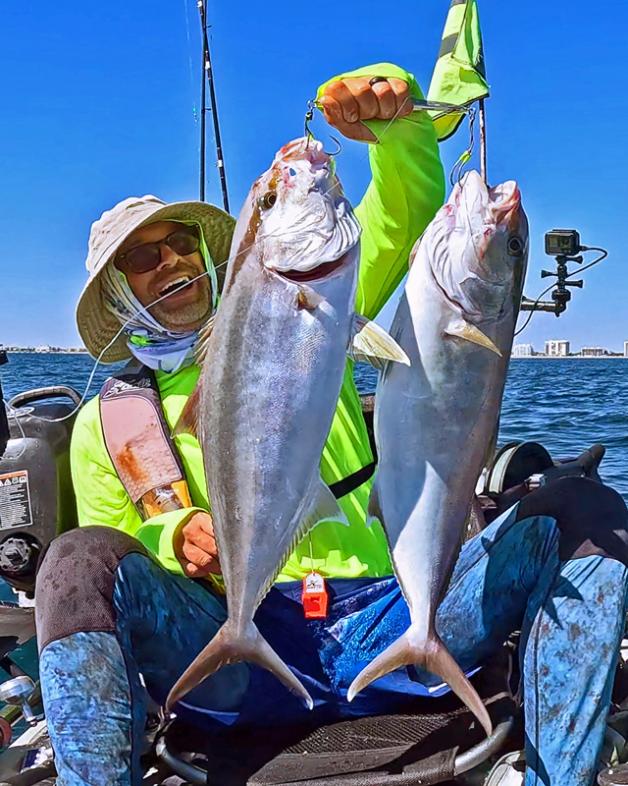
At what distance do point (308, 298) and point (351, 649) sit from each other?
50.5 inches

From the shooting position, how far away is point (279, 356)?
207 cm

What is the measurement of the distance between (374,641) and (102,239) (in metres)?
1.78

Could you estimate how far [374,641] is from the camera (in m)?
2.76

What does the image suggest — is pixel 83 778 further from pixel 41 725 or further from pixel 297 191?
pixel 297 191

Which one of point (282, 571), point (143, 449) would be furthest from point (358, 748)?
point (143, 449)

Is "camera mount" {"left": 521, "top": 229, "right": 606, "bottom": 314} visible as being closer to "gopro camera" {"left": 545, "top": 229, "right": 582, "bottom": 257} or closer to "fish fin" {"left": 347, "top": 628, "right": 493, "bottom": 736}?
"gopro camera" {"left": 545, "top": 229, "right": 582, "bottom": 257}

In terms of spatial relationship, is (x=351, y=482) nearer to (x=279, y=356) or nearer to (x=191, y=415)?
(x=191, y=415)

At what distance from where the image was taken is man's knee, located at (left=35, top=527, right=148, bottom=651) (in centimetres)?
232

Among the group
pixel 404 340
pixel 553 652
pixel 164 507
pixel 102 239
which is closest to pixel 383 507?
pixel 404 340

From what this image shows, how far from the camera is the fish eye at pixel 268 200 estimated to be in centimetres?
212

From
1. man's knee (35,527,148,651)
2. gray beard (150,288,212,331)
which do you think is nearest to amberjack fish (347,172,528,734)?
man's knee (35,527,148,651)

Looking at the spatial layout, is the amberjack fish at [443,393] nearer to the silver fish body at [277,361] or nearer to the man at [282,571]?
the silver fish body at [277,361]

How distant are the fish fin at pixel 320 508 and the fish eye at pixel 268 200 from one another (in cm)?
70

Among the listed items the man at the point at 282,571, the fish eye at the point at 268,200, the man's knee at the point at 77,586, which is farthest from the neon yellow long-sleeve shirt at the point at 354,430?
the fish eye at the point at 268,200
